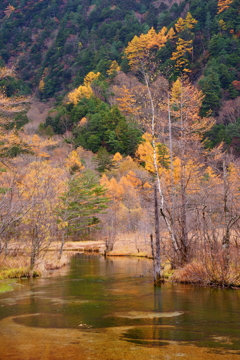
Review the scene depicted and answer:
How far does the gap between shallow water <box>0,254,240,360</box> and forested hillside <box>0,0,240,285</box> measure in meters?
2.37

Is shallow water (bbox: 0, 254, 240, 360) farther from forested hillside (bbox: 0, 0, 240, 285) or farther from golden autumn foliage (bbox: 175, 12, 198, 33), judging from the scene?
golden autumn foliage (bbox: 175, 12, 198, 33)

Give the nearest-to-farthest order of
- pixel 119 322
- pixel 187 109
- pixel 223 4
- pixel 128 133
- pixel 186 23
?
pixel 119 322 → pixel 187 109 → pixel 128 133 → pixel 223 4 → pixel 186 23

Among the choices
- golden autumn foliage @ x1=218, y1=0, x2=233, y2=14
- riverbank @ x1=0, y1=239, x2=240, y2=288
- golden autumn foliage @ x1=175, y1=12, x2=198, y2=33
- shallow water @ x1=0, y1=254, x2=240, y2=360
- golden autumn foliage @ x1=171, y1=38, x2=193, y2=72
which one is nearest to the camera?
shallow water @ x1=0, y1=254, x2=240, y2=360

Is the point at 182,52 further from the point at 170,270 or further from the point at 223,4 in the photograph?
the point at 170,270

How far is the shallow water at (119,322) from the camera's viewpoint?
6.70 meters

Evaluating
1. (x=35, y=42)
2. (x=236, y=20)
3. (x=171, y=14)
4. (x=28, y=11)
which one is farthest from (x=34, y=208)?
(x=28, y=11)

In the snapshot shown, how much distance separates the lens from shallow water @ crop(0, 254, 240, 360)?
670cm

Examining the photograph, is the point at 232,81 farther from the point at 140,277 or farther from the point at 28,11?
the point at 28,11

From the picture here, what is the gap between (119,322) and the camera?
29.6ft

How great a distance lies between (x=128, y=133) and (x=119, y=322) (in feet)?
202

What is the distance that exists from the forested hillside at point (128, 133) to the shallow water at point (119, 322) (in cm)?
237

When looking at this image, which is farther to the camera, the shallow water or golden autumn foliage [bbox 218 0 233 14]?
golden autumn foliage [bbox 218 0 233 14]

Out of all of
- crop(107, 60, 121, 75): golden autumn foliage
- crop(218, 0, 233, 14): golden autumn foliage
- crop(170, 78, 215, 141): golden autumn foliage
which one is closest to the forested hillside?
crop(170, 78, 215, 141): golden autumn foliage

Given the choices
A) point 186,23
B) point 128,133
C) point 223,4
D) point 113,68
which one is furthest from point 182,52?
point 128,133
